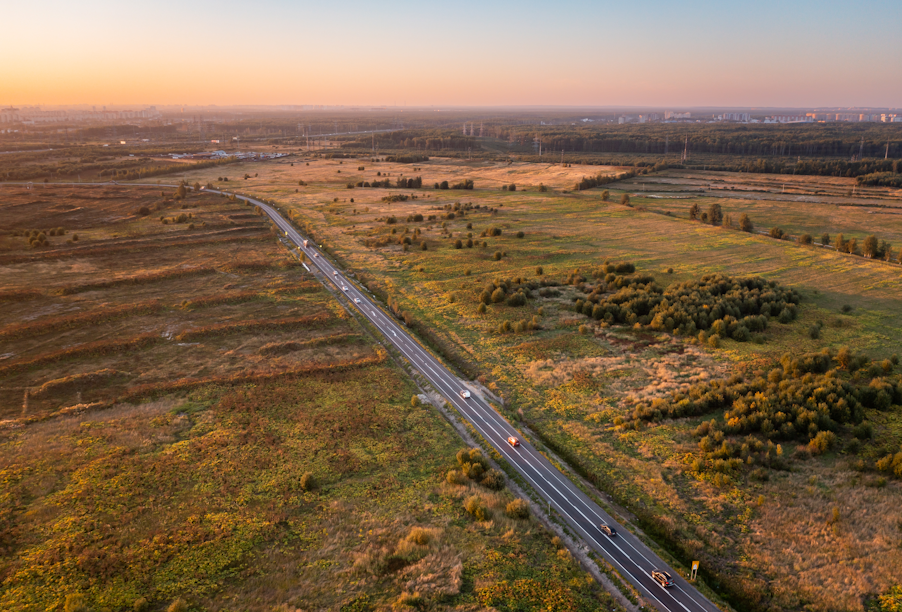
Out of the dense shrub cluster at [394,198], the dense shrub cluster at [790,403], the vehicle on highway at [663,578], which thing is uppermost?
the dense shrub cluster at [394,198]

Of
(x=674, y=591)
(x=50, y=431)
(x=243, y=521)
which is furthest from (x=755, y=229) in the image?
(x=50, y=431)

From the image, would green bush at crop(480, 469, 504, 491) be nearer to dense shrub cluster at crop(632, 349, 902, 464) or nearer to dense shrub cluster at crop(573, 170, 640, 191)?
dense shrub cluster at crop(632, 349, 902, 464)

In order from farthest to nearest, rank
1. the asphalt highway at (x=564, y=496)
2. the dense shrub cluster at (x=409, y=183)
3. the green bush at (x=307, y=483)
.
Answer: the dense shrub cluster at (x=409, y=183)
the green bush at (x=307, y=483)
the asphalt highway at (x=564, y=496)

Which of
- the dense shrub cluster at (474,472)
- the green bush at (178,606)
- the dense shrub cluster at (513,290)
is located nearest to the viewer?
the green bush at (178,606)

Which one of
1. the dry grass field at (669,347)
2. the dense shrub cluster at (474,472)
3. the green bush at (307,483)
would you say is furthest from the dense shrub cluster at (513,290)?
the green bush at (307,483)

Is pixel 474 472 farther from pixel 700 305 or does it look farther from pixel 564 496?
pixel 700 305

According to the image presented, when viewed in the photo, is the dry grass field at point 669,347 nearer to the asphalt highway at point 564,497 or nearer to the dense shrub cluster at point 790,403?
the dense shrub cluster at point 790,403
